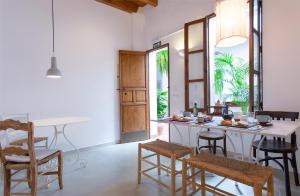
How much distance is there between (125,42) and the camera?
502 centimetres

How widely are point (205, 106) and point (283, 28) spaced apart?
64.9 inches

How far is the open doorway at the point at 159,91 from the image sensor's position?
539 centimetres

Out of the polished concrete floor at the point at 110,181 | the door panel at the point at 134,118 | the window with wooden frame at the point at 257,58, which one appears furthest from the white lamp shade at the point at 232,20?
the door panel at the point at 134,118

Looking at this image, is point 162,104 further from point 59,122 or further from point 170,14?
point 59,122

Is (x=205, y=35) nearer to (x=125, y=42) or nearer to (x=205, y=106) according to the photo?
(x=205, y=106)

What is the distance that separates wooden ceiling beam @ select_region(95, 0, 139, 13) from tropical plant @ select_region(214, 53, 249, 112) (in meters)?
2.55

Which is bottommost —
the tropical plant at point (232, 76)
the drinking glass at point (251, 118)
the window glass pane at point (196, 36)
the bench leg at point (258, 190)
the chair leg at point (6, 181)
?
the chair leg at point (6, 181)

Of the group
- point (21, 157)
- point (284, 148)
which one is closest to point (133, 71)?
point (21, 157)

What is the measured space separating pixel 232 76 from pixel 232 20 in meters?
3.74

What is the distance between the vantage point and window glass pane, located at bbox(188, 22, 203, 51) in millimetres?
3801

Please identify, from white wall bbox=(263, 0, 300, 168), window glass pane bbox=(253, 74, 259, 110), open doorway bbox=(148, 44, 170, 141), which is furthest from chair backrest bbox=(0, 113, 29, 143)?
white wall bbox=(263, 0, 300, 168)

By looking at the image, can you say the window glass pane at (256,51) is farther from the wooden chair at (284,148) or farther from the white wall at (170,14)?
the white wall at (170,14)

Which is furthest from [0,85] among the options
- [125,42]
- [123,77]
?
[125,42]

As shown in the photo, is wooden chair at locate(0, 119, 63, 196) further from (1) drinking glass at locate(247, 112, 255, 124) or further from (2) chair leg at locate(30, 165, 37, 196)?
(1) drinking glass at locate(247, 112, 255, 124)
